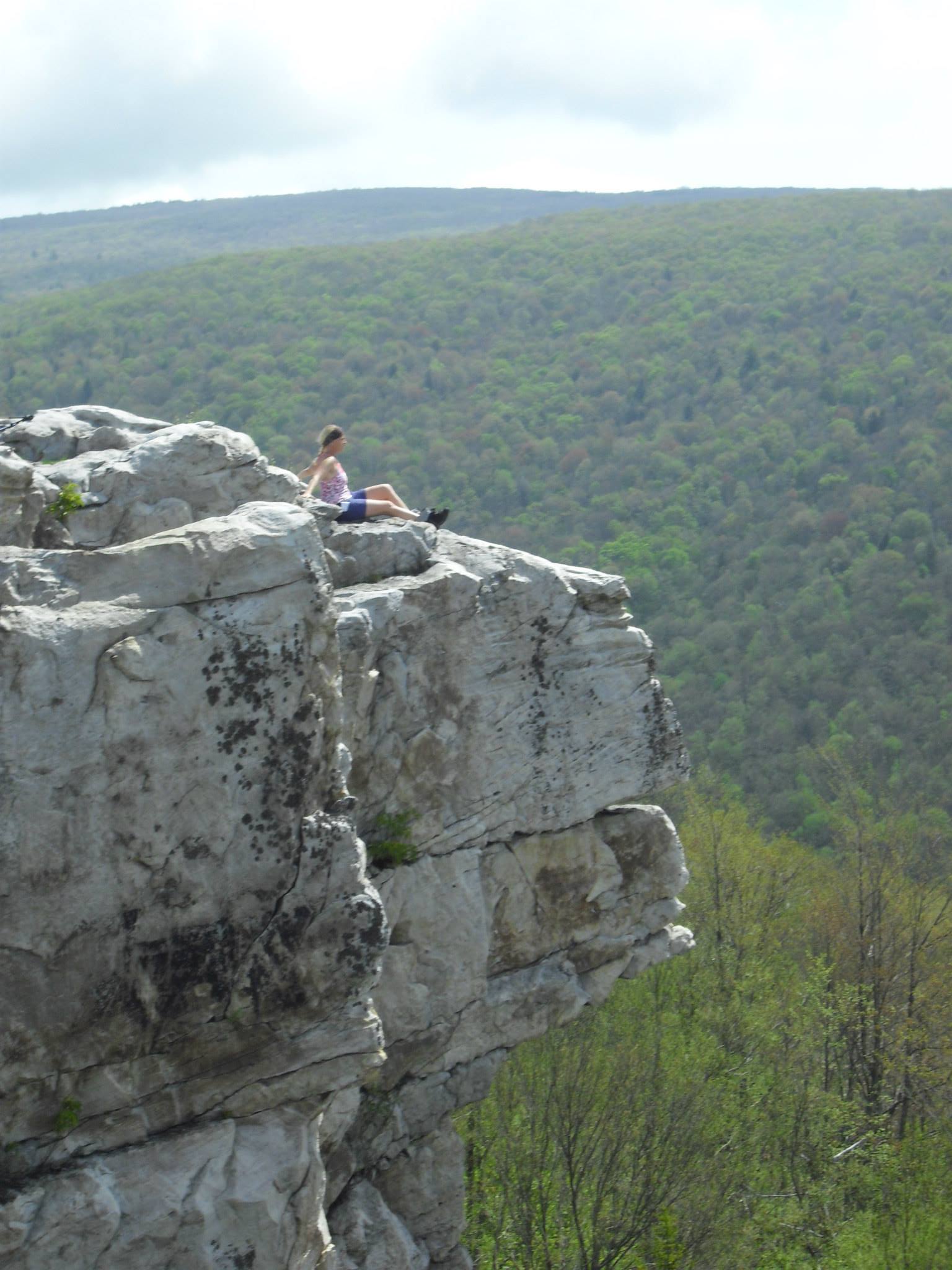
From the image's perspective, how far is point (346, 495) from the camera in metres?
12.8

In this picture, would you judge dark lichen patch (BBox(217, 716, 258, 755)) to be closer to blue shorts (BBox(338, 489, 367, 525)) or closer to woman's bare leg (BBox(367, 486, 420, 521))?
blue shorts (BBox(338, 489, 367, 525))

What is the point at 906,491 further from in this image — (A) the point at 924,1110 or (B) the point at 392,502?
(B) the point at 392,502

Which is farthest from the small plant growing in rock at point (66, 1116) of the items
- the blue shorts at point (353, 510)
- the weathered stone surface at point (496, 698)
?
the blue shorts at point (353, 510)

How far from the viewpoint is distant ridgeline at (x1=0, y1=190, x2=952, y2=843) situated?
1944 inches

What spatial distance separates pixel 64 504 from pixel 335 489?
3.49 meters

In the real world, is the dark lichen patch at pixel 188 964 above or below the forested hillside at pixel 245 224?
below

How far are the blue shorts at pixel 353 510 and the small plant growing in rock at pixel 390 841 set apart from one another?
2.90 meters

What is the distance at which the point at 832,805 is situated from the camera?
4019 centimetres

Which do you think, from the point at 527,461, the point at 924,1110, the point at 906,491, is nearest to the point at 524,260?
the point at 527,461

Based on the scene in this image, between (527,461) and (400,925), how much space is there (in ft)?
175

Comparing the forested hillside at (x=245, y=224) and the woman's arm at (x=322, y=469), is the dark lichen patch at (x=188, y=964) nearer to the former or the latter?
the woman's arm at (x=322, y=469)

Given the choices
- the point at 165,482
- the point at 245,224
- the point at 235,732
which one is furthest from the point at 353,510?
the point at 245,224

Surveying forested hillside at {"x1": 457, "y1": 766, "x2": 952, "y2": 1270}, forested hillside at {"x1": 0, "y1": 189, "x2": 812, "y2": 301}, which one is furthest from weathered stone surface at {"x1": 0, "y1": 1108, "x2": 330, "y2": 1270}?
forested hillside at {"x1": 0, "y1": 189, "x2": 812, "y2": 301}

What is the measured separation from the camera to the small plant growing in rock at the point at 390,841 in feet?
38.0
